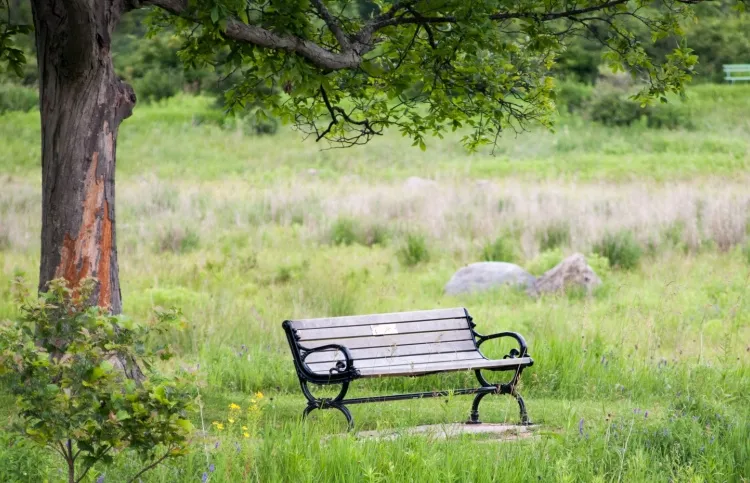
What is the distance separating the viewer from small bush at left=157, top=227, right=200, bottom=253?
1505 cm

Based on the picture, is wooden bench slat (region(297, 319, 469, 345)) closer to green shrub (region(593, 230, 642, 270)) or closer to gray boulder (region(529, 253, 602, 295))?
gray boulder (region(529, 253, 602, 295))

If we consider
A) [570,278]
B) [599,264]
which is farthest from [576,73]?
[570,278]

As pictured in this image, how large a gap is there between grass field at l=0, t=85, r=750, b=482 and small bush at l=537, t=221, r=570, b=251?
7 cm

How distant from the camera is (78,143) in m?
6.33

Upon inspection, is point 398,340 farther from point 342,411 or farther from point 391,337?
point 342,411

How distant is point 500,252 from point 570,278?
247cm

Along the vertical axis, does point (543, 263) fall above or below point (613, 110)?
below

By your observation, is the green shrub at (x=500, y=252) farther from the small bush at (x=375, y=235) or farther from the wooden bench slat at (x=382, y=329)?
the wooden bench slat at (x=382, y=329)

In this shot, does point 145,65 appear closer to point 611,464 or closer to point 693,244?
point 693,244

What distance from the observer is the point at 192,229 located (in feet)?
52.0

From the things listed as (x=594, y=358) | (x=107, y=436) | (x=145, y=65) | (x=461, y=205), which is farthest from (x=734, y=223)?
(x=145, y=65)

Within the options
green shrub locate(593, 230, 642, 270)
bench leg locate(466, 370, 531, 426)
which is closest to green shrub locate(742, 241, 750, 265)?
green shrub locate(593, 230, 642, 270)

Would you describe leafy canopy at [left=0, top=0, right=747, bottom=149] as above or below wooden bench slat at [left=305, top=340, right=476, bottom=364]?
above

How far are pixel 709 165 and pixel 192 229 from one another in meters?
15.6
